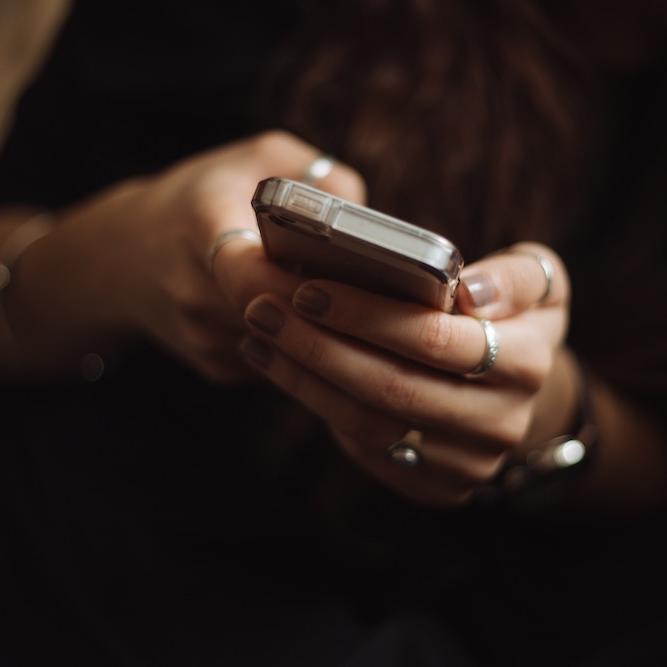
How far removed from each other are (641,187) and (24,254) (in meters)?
0.80

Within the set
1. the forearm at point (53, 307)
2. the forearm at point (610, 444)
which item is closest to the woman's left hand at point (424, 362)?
the forearm at point (610, 444)

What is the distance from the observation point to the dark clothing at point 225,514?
23.3 inches

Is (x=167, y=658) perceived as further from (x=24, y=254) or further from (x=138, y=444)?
(x=24, y=254)

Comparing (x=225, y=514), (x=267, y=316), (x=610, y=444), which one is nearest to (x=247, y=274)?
(x=267, y=316)

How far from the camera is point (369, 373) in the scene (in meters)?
0.42

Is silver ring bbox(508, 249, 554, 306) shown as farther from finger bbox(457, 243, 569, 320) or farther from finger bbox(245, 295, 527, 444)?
finger bbox(245, 295, 527, 444)

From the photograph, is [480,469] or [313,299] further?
[480,469]

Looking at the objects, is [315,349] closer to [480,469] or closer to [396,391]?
[396,391]

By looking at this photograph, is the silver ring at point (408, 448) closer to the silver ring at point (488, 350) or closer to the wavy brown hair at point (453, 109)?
the silver ring at point (488, 350)

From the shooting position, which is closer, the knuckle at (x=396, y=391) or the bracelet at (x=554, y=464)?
the knuckle at (x=396, y=391)

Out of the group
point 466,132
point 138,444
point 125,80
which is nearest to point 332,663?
point 138,444

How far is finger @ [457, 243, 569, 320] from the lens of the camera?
0.43 metres

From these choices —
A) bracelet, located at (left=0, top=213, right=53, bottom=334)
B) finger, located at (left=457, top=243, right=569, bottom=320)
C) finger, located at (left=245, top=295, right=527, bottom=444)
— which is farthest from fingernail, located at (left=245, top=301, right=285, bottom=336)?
bracelet, located at (left=0, top=213, right=53, bottom=334)

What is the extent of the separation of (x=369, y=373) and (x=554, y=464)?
0.33 m
